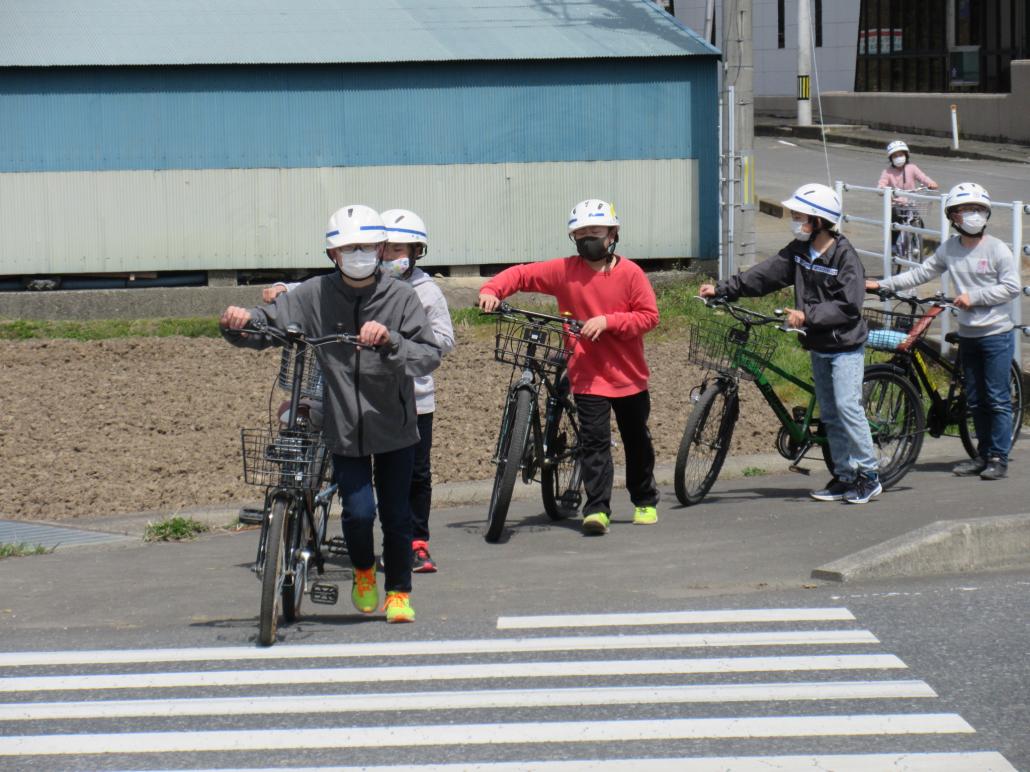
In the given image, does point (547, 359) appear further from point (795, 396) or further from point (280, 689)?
point (795, 396)

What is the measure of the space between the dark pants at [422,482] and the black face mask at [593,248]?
1.30 m

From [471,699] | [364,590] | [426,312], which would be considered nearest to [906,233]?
[426,312]

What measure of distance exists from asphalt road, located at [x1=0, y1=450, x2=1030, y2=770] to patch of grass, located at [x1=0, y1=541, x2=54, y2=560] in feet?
0.69

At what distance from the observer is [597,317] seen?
8562mm

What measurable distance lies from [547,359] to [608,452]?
67cm

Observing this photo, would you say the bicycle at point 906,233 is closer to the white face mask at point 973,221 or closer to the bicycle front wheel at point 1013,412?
the bicycle front wheel at point 1013,412

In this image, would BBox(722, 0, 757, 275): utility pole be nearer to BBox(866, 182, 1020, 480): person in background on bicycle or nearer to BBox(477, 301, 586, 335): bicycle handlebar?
BBox(866, 182, 1020, 480): person in background on bicycle

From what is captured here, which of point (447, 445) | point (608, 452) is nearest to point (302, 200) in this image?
point (447, 445)

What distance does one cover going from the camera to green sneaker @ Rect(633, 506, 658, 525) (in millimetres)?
9328

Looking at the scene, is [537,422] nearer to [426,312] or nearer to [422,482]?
[422,482]

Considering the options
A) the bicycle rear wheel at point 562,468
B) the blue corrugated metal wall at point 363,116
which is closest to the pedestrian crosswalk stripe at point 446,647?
the bicycle rear wheel at point 562,468

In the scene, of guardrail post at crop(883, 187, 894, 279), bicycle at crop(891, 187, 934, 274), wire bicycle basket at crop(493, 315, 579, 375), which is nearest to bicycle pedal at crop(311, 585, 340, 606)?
wire bicycle basket at crop(493, 315, 579, 375)

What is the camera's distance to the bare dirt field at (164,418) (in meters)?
10.8

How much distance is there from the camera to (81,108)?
20016 millimetres
